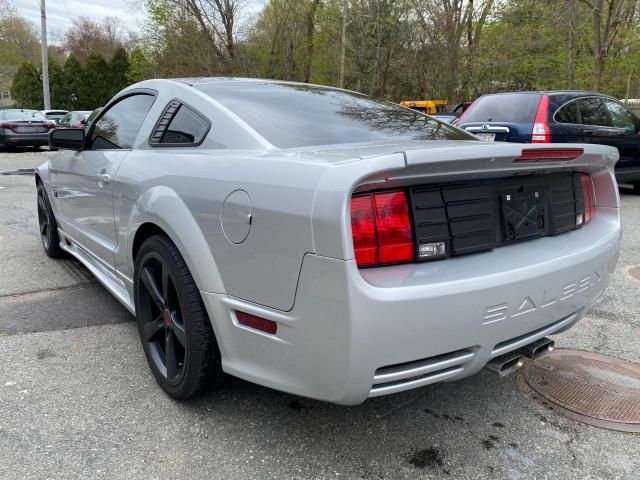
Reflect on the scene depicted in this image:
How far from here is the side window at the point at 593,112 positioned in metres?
7.66

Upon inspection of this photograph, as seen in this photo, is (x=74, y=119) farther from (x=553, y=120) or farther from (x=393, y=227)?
(x=393, y=227)

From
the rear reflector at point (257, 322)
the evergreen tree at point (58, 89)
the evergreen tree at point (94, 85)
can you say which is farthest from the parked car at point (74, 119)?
the evergreen tree at point (58, 89)

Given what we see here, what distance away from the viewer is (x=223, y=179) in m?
2.14

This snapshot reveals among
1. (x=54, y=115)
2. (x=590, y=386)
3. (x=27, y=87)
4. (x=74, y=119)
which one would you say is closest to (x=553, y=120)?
(x=590, y=386)

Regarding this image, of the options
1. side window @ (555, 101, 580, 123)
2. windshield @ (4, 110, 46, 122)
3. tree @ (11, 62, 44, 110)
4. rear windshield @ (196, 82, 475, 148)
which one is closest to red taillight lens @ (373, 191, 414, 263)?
rear windshield @ (196, 82, 475, 148)

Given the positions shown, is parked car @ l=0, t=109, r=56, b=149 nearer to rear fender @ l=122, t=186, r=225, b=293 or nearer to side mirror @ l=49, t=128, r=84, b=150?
side mirror @ l=49, t=128, r=84, b=150

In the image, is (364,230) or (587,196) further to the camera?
(587,196)

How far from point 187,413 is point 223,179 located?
1109 mm

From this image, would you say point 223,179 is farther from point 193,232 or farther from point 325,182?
point 325,182

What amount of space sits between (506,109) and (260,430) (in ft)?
20.5

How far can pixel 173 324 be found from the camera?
2490 millimetres

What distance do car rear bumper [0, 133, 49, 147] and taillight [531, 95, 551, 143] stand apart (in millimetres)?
15875

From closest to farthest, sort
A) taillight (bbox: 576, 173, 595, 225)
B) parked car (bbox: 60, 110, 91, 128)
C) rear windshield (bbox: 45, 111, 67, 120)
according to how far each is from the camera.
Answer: taillight (bbox: 576, 173, 595, 225) → parked car (bbox: 60, 110, 91, 128) → rear windshield (bbox: 45, 111, 67, 120)

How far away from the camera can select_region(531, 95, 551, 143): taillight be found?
689cm
